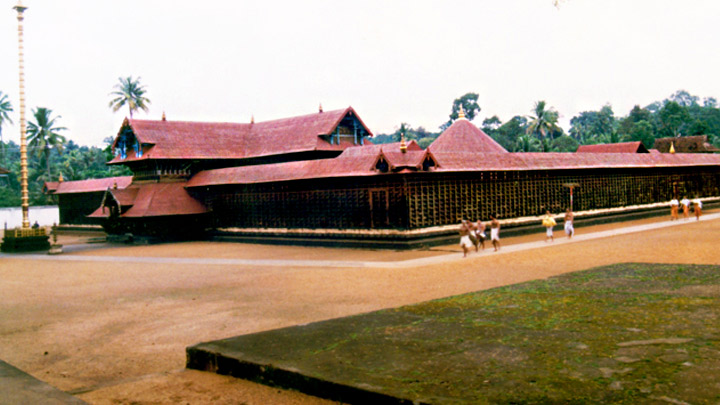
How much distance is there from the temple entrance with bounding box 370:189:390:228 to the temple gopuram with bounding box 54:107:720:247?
2.3 inches

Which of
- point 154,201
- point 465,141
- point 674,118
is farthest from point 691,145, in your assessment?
point 154,201

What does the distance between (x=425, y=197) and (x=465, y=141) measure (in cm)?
Result: 999

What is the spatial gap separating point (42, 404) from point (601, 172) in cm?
2766

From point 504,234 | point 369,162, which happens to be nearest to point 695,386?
point 369,162

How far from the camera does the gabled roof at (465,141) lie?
99.0 feet

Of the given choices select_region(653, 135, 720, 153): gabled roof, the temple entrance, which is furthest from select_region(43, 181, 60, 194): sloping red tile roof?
select_region(653, 135, 720, 153): gabled roof

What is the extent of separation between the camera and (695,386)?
375cm

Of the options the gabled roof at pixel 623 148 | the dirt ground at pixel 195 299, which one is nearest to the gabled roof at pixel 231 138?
the dirt ground at pixel 195 299

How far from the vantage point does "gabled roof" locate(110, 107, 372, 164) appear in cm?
3103

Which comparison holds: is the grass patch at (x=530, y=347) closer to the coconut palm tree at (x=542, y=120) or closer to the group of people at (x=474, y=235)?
the group of people at (x=474, y=235)

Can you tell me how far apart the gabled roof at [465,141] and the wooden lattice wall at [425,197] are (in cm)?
465

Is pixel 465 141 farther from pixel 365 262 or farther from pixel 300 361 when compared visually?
pixel 300 361

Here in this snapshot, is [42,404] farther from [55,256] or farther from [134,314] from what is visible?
[55,256]

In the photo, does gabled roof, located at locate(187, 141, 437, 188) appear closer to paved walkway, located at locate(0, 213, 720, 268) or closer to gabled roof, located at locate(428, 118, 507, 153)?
gabled roof, located at locate(428, 118, 507, 153)
